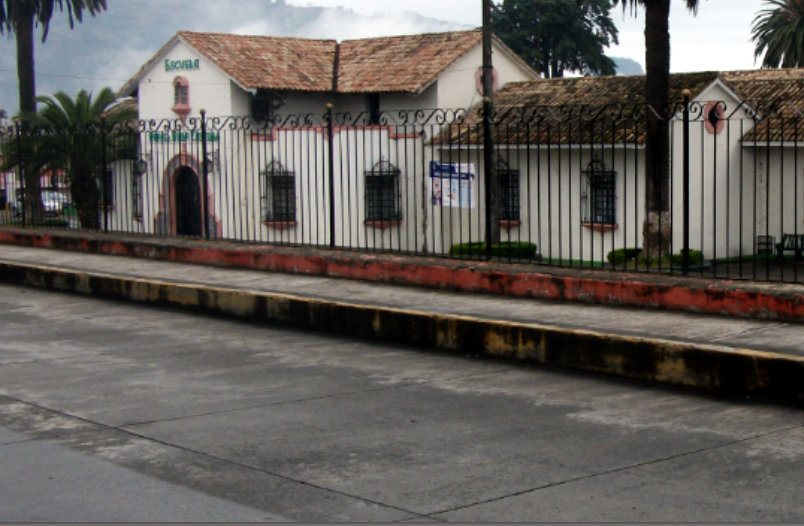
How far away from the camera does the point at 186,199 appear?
35125mm

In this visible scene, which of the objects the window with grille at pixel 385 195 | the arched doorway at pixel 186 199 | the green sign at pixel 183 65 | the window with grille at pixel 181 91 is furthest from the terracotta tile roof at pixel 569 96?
the window with grille at pixel 181 91

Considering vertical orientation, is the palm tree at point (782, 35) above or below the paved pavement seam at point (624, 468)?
above

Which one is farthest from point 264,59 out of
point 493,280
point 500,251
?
point 493,280

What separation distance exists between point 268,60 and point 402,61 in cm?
416

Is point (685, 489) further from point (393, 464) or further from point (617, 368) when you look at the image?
point (617, 368)

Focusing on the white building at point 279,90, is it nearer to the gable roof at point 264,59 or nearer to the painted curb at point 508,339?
the gable roof at point 264,59

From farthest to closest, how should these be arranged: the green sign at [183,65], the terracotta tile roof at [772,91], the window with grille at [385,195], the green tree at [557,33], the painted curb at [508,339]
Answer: the green tree at [557,33] → the green sign at [183,65] → the window with grille at [385,195] → the terracotta tile roof at [772,91] → the painted curb at [508,339]

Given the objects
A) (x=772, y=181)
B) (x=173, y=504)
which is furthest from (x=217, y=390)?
(x=772, y=181)

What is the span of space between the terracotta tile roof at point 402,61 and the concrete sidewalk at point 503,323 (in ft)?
63.2

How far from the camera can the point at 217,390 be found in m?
8.45

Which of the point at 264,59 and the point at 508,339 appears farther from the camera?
the point at 264,59

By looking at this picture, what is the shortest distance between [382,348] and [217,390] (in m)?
2.24

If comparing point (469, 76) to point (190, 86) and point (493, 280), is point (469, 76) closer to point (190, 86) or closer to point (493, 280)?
point (190, 86)

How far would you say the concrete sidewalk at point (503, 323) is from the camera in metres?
8.12
